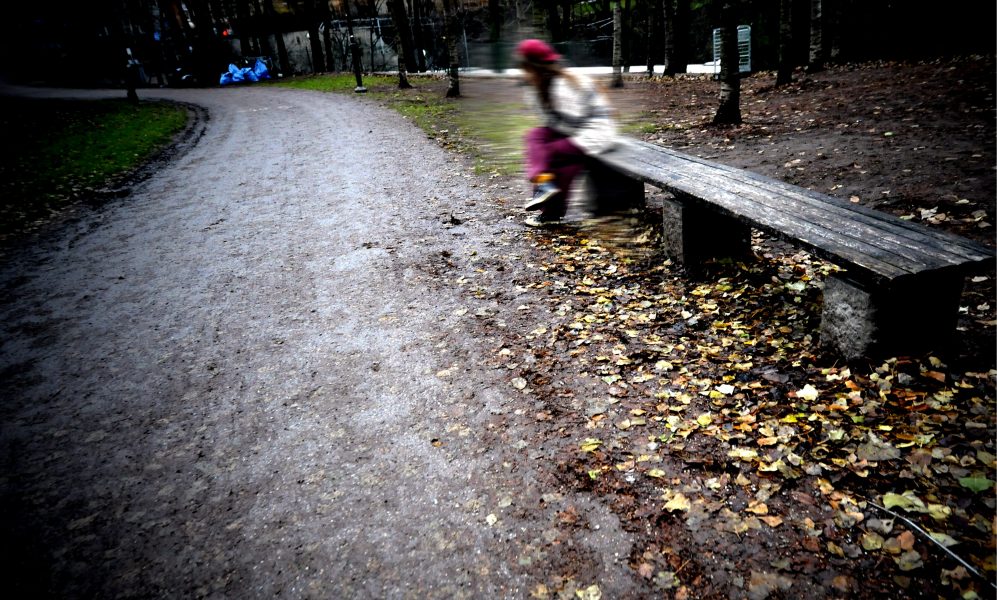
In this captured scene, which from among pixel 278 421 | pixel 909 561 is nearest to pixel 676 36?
pixel 278 421

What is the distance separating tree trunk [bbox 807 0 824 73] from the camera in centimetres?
1220

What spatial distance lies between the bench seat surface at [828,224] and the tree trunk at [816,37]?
10987 millimetres

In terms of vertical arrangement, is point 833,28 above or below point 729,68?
above

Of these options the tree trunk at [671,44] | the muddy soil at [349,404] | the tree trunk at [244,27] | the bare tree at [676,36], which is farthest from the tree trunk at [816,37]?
the tree trunk at [244,27]

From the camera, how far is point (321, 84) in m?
22.9

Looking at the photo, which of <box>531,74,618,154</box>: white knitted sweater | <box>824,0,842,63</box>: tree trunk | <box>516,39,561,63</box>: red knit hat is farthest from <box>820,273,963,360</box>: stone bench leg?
<box>824,0,842,63</box>: tree trunk

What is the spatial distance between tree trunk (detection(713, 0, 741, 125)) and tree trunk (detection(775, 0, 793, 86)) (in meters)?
3.63

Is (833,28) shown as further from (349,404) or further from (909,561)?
(349,404)

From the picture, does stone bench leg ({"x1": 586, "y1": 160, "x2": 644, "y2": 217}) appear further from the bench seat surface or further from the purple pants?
the bench seat surface

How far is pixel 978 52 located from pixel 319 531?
15900 mm

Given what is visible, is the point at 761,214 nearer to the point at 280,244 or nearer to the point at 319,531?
the point at 319,531

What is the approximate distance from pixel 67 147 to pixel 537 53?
41.8 ft

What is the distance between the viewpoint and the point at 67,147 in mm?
11922

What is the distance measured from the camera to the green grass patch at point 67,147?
8.23 m
